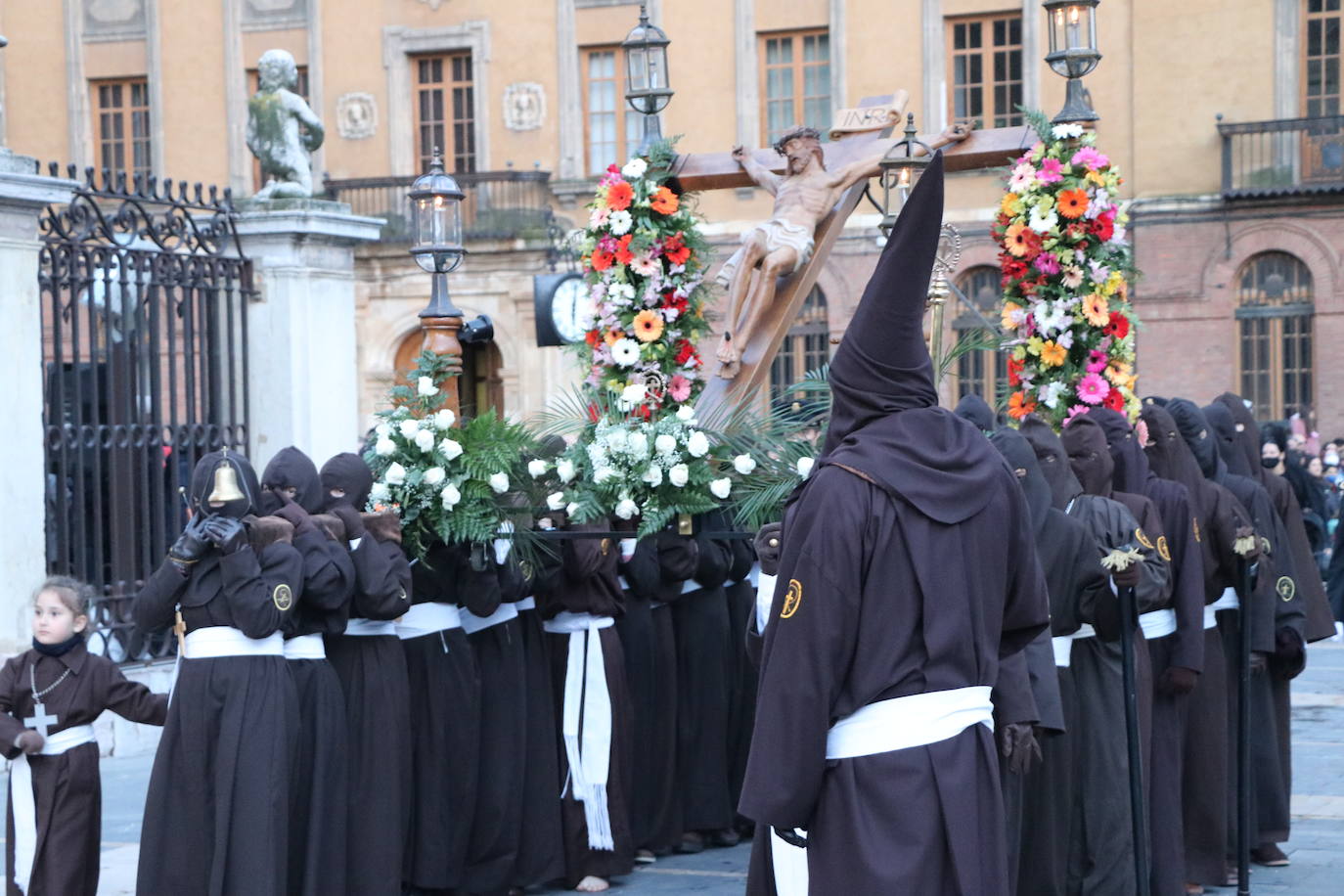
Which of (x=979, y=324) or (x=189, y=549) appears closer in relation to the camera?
(x=189, y=549)

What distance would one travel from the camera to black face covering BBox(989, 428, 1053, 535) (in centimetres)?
672

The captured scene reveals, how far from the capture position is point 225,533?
640 cm

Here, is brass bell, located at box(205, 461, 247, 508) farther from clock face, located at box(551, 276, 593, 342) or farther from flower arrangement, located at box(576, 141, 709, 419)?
clock face, located at box(551, 276, 593, 342)

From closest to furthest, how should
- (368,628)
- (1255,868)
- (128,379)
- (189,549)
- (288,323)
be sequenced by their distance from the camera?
1. (189,549)
2. (368,628)
3. (1255,868)
4. (128,379)
5. (288,323)

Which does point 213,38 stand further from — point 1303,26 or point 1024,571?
point 1024,571

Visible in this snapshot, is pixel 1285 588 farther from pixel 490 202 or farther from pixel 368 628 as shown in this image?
pixel 490 202

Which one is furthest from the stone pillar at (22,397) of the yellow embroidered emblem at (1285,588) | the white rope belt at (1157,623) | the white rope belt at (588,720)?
the yellow embroidered emblem at (1285,588)

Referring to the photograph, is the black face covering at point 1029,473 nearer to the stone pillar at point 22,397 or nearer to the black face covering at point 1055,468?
the black face covering at point 1055,468

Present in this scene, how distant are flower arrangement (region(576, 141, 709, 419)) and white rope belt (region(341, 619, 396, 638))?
219 centimetres

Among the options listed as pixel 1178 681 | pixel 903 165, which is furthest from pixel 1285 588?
pixel 903 165

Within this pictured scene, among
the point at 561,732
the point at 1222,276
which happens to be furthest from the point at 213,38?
the point at 561,732

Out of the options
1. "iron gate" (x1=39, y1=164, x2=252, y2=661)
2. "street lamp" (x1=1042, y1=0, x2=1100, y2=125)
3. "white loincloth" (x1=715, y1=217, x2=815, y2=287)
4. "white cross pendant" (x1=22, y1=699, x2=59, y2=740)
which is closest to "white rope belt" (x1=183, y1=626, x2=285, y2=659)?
"white cross pendant" (x1=22, y1=699, x2=59, y2=740)

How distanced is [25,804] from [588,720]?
8.28ft

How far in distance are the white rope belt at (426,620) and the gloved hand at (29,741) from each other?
1.60m
